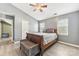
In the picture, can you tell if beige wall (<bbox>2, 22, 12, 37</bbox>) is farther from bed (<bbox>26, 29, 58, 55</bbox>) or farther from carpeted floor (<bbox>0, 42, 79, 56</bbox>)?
bed (<bbox>26, 29, 58, 55</bbox>)

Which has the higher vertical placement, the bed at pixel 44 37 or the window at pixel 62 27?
the window at pixel 62 27

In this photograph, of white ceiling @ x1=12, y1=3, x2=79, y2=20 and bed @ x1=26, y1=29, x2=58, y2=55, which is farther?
bed @ x1=26, y1=29, x2=58, y2=55

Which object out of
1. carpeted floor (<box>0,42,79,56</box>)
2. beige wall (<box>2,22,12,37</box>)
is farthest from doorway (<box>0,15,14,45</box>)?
carpeted floor (<box>0,42,79,56</box>)

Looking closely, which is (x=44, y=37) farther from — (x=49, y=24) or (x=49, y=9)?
(x=49, y=9)

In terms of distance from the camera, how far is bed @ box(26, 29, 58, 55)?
67.1 inches

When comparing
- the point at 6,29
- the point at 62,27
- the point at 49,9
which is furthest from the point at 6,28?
the point at 62,27

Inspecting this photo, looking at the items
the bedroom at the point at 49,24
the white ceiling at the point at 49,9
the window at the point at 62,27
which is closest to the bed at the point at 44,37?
the bedroom at the point at 49,24

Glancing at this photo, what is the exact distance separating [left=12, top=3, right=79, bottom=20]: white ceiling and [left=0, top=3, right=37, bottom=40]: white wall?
0.08 meters

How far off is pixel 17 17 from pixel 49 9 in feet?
2.30

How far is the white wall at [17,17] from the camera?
154 cm

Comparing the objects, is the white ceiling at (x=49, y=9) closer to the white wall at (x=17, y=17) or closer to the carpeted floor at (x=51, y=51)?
the white wall at (x=17, y=17)

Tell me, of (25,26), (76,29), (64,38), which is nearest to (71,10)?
(76,29)

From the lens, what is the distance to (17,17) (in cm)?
160

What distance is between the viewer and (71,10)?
1.54 meters
